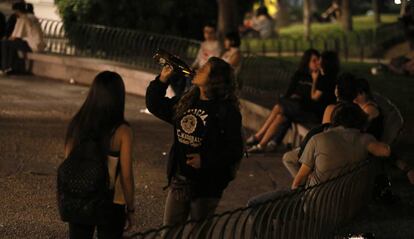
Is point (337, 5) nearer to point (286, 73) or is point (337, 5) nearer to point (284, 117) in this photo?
point (286, 73)

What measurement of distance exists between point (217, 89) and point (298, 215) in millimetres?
966

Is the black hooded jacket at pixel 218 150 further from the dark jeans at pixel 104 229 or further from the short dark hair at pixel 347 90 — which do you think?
the short dark hair at pixel 347 90

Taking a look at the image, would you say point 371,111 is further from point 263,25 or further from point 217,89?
point 263,25

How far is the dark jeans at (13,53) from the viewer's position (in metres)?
19.5

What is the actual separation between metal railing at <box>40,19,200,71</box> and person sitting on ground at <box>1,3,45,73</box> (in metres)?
0.57

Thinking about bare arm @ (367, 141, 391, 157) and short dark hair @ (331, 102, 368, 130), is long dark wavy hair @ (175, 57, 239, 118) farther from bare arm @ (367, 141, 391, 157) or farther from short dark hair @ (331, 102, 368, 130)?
bare arm @ (367, 141, 391, 157)

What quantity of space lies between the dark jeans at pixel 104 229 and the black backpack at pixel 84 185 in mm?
82

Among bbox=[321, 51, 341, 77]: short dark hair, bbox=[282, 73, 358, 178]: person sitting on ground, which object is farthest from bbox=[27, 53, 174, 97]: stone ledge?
bbox=[282, 73, 358, 178]: person sitting on ground

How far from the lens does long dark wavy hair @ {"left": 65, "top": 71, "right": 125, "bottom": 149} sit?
6594mm

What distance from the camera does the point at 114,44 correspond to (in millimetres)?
19062

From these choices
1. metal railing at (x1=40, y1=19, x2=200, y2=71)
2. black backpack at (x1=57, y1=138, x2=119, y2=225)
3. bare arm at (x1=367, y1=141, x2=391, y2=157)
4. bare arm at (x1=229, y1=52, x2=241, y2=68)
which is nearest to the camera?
black backpack at (x1=57, y1=138, x2=119, y2=225)

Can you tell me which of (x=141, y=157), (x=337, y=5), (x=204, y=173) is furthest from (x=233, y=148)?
(x=337, y=5)

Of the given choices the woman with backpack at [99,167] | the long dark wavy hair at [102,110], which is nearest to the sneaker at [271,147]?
the woman with backpack at [99,167]

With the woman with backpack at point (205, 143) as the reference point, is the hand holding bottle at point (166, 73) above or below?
above
